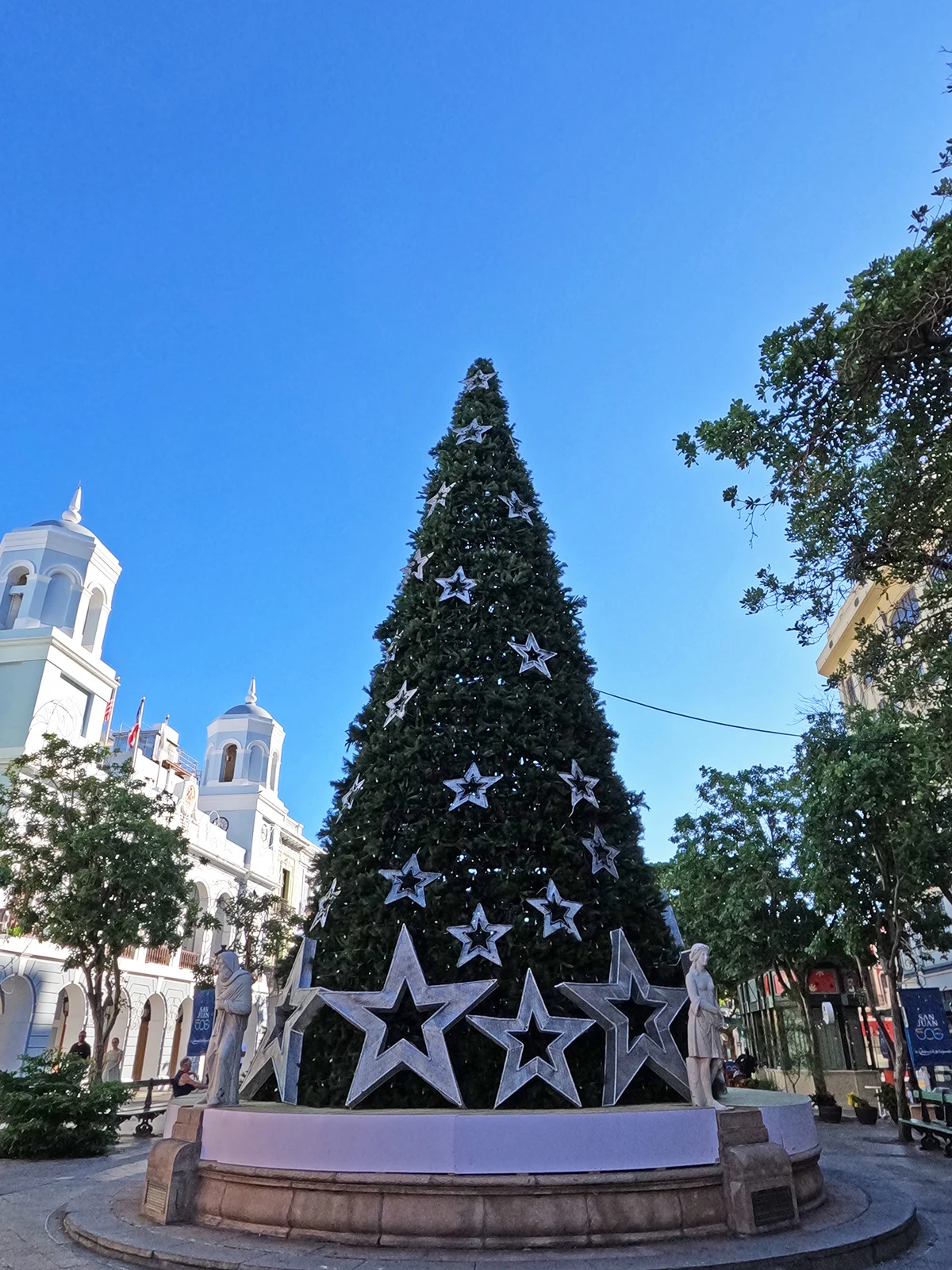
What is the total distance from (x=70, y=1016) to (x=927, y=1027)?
27.5 m

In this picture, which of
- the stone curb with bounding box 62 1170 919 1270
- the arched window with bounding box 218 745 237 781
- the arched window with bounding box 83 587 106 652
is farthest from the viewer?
the arched window with bounding box 218 745 237 781

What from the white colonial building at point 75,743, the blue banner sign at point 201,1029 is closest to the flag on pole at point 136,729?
the white colonial building at point 75,743

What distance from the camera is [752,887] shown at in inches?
869

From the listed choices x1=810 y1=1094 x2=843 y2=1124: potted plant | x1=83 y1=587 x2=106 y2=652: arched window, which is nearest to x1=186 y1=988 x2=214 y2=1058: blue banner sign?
x1=810 y1=1094 x2=843 y2=1124: potted plant

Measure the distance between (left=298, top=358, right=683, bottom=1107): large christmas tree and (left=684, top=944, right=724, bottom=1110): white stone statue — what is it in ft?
1.65

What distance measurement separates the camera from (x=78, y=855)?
66.4 ft

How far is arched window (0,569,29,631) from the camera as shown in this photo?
31.8 metres

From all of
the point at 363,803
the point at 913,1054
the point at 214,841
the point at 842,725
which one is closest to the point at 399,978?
the point at 363,803

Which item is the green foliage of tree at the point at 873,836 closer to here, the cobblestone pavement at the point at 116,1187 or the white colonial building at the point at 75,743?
the cobblestone pavement at the point at 116,1187

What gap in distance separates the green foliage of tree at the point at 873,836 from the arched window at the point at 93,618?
27240 millimetres

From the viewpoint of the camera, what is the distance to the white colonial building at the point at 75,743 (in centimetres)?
2631

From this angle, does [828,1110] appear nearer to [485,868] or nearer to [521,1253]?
[485,868]

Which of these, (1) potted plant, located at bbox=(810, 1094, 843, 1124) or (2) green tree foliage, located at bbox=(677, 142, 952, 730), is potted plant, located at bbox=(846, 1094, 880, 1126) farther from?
(2) green tree foliage, located at bbox=(677, 142, 952, 730)

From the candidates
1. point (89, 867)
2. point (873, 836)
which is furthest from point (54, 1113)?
point (873, 836)
